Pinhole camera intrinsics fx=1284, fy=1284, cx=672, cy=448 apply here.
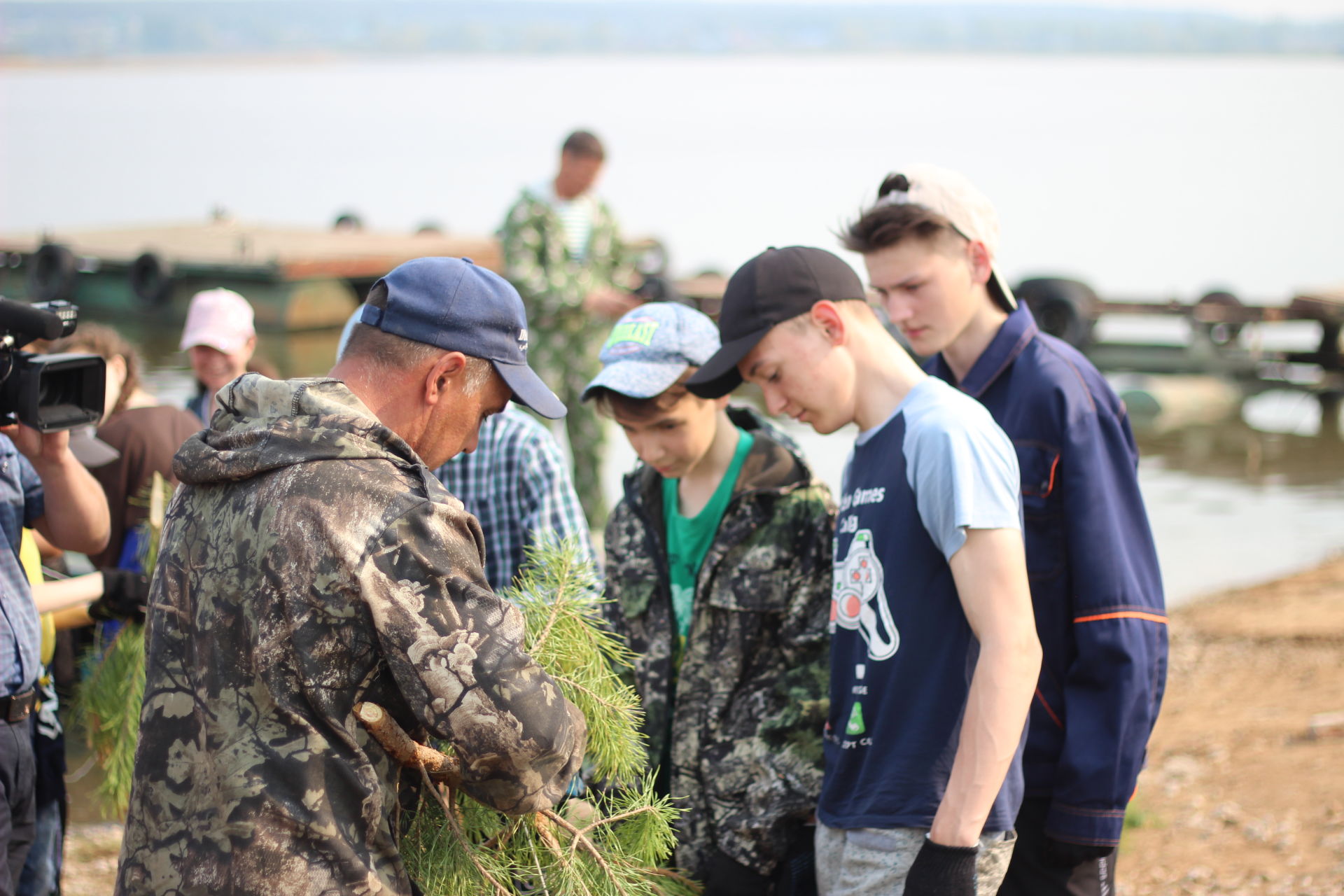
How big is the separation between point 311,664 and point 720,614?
1266 millimetres

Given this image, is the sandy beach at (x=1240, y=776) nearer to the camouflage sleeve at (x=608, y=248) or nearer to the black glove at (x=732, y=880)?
the black glove at (x=732, y=880)

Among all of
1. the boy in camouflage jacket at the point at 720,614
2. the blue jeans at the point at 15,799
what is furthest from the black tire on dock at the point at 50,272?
the boy in camouflage jacket at the point at 720,614

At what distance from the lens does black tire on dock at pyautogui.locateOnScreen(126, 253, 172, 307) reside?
18438 millimetres

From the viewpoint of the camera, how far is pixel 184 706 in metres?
1.82

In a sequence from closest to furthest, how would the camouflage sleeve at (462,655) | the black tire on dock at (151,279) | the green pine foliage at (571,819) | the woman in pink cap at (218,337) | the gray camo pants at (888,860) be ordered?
the camouflage sleeve at (462,655) → the green pine foliage at (571,819) → the gray camo pants at (888,860) → the woman in pink cap at (218,337) → the black tire on dock at (151,279)

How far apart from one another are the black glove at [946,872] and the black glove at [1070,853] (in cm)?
44

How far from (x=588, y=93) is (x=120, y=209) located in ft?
410

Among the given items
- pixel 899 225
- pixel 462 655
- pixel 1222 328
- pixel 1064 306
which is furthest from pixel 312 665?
pixel 1222 328

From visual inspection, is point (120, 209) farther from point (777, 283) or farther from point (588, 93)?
point (588, 93)

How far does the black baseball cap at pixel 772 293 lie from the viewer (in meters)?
2.52

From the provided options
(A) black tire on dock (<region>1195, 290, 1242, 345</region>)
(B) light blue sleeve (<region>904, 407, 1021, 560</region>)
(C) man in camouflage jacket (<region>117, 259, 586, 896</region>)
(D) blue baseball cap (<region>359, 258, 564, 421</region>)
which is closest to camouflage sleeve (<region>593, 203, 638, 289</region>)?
(B) light blue sleeve (<region>904, 407, 1021, 560</region>)

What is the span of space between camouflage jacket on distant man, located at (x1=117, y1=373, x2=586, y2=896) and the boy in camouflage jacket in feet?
3.28

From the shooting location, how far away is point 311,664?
173 cm

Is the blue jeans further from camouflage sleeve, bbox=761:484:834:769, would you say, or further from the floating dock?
the floating dock
